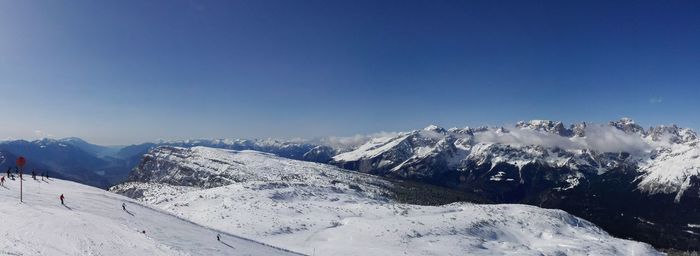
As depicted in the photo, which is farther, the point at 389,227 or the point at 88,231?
the point at 389,227

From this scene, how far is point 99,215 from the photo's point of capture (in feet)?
160

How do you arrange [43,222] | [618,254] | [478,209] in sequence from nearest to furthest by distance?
1. [43,222]
2. [618,254]
3. [478,209]

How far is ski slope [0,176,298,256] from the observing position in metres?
33.6

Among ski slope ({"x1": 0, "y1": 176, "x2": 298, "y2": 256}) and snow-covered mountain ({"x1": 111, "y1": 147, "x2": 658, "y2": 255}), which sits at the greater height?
ski slope ({"x1": 0, "y1": 176, "x2": 298, "y2": 256})

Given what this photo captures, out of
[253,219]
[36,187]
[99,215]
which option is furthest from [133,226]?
[253,219]

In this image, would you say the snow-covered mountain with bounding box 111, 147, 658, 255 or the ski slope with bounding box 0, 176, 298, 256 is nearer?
the ski slope with bounding box 0, 176, 298, 256

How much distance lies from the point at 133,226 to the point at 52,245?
1396cm

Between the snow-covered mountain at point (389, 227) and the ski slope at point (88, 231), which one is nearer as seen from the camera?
the ski slope at point (88, 231)

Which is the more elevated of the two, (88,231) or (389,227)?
(88,231)

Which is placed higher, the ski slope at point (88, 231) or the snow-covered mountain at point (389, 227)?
the ski slope at point (88, 231)

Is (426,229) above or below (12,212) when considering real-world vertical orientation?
below

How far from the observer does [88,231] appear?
39375mm

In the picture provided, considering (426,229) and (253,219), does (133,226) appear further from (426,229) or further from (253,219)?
(426,229)

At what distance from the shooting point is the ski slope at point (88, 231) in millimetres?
33625
